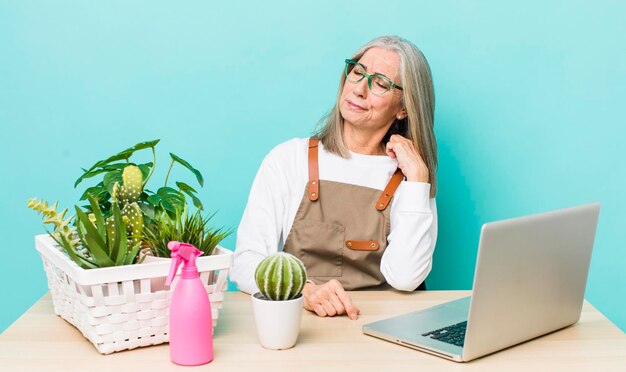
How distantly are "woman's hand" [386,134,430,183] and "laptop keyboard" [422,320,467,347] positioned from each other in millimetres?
694

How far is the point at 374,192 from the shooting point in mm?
2301

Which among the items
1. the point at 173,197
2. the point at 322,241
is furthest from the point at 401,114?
the point at 173,197

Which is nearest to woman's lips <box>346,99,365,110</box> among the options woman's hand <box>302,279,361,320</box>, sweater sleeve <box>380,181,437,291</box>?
sweater sleeve <box>380,181,437,291</box>

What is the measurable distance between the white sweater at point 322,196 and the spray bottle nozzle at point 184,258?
568mm

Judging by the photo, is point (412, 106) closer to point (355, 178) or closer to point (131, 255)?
point (355, 178)

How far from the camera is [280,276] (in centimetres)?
144

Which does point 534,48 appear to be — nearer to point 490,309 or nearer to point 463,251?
point 463,251

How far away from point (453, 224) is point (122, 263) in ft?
5.18

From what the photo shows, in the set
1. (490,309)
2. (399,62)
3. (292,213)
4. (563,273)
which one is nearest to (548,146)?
(399,62)

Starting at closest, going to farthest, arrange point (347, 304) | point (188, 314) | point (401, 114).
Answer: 1. point (188, 314)
2. point (347, 304)
3. point (401, 114)

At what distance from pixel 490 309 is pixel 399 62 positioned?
42.5 inches

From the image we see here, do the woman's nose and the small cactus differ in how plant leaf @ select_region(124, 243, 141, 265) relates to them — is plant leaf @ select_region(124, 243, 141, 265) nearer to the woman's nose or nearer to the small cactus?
the small cactus

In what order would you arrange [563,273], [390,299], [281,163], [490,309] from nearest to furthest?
[490,309]
[563,273]
[390,299]
[281,163]

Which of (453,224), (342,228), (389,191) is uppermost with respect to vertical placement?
(389,191)
